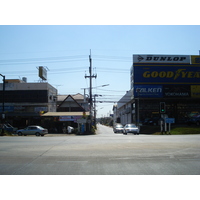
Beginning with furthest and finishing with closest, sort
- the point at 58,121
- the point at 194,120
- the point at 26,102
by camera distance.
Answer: the point at 26,102
the point at 194,120
the point at 58,121

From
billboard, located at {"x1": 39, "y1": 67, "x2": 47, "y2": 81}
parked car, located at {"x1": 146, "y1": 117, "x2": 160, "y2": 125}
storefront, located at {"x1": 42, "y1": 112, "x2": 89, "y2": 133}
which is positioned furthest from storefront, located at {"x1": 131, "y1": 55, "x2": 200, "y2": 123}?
billboard, located at {"x1": 39, "y1": 67, "x2": 47, "y2": 81}

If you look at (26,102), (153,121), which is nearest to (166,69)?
(153,121)

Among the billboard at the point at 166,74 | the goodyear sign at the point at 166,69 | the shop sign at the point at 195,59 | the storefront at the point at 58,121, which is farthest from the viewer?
the shop sign at the point at 195,59

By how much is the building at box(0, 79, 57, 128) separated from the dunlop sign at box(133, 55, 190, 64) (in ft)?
69.2

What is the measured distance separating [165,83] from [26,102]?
30379 millimetres

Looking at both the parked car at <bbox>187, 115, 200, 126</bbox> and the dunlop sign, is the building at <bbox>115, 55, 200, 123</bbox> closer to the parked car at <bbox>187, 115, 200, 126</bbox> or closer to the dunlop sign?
the dunlop sign

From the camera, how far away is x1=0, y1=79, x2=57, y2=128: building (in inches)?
1841

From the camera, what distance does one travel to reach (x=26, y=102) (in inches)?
1877

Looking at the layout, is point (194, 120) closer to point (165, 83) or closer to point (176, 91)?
point (176, 91)

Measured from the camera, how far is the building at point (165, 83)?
4641 cm

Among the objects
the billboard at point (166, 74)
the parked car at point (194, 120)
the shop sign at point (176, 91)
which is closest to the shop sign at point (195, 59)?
the billboard at point (166, 74)

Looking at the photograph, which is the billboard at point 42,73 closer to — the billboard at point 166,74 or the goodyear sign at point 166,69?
the goodyear sign at point 166,69

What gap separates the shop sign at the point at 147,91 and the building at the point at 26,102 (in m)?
19.5

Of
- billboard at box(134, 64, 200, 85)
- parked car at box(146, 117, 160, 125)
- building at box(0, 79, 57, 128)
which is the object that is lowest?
parked car at box(146, 117, 160, 125)
